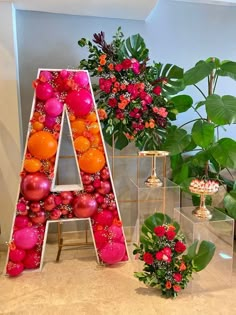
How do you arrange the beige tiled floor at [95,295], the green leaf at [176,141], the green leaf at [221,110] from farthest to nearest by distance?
1. the green leaf at [176,141]
2. the green leaf at [221,110]
3. the beige tiled floor at [95,295]

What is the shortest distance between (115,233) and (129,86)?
1.17 meters

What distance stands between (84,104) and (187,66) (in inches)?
49.1

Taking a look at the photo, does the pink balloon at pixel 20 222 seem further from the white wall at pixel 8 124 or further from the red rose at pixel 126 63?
the red rose at pixel 126 63

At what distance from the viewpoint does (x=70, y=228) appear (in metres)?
2.74

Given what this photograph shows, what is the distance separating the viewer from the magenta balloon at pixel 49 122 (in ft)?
6.95

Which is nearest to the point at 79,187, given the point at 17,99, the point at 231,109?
the point at 17,99

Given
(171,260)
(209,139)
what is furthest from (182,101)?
(171,260)

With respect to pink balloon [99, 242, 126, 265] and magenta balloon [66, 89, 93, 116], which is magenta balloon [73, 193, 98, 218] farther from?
magenta balloon [66, 89, 93, 116]

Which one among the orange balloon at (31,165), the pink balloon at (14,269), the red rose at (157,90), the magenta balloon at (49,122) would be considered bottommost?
the pink balloon at (14,269)

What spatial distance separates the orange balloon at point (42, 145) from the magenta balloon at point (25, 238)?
1.86 feet

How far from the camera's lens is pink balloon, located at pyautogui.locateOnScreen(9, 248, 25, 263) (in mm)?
2107

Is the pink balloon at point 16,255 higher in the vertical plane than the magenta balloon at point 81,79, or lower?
lower

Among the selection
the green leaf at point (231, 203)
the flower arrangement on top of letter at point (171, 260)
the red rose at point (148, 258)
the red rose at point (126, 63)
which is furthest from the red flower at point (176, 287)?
the red rose at point (126, 63)

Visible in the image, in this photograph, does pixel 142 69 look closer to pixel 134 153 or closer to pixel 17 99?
pixel 134 153
